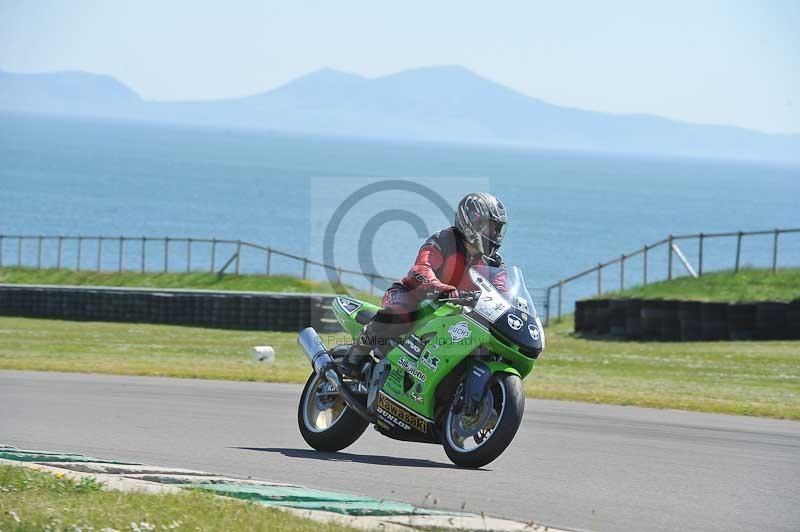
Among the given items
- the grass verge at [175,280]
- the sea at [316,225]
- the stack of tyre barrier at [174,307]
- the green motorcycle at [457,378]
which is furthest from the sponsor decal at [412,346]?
the sea at [316,225]

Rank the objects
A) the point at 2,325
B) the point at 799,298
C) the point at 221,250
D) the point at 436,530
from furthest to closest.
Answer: the point at 221,250
the point at 2,325
the point at 799,298
the point at 436,530

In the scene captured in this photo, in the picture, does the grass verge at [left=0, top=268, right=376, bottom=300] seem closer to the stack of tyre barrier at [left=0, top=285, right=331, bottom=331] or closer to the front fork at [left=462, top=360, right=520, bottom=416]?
the stack of tyre barrier at [left=0, top=285, right=331, bottom=331]

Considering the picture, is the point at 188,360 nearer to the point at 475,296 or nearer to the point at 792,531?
the point at 475,296

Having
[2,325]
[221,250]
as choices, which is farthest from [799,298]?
[221,250]

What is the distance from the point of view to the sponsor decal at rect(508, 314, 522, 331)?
851 centimetres

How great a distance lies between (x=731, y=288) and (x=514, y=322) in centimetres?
2230

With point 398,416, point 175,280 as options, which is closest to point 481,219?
point 398,416

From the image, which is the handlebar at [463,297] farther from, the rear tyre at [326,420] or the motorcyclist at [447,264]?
the rear tyre at [326,420]

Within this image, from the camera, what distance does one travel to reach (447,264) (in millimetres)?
9281

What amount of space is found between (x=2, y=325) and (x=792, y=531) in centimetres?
2361

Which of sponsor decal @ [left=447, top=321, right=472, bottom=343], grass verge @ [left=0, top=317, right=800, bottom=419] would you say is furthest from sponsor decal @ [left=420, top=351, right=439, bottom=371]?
grass verge @ [left=0, top=317, right=800, bottom=419]

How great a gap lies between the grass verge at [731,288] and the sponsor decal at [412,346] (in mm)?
19264

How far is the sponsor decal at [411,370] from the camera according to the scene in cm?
905

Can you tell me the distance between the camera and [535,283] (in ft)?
260
